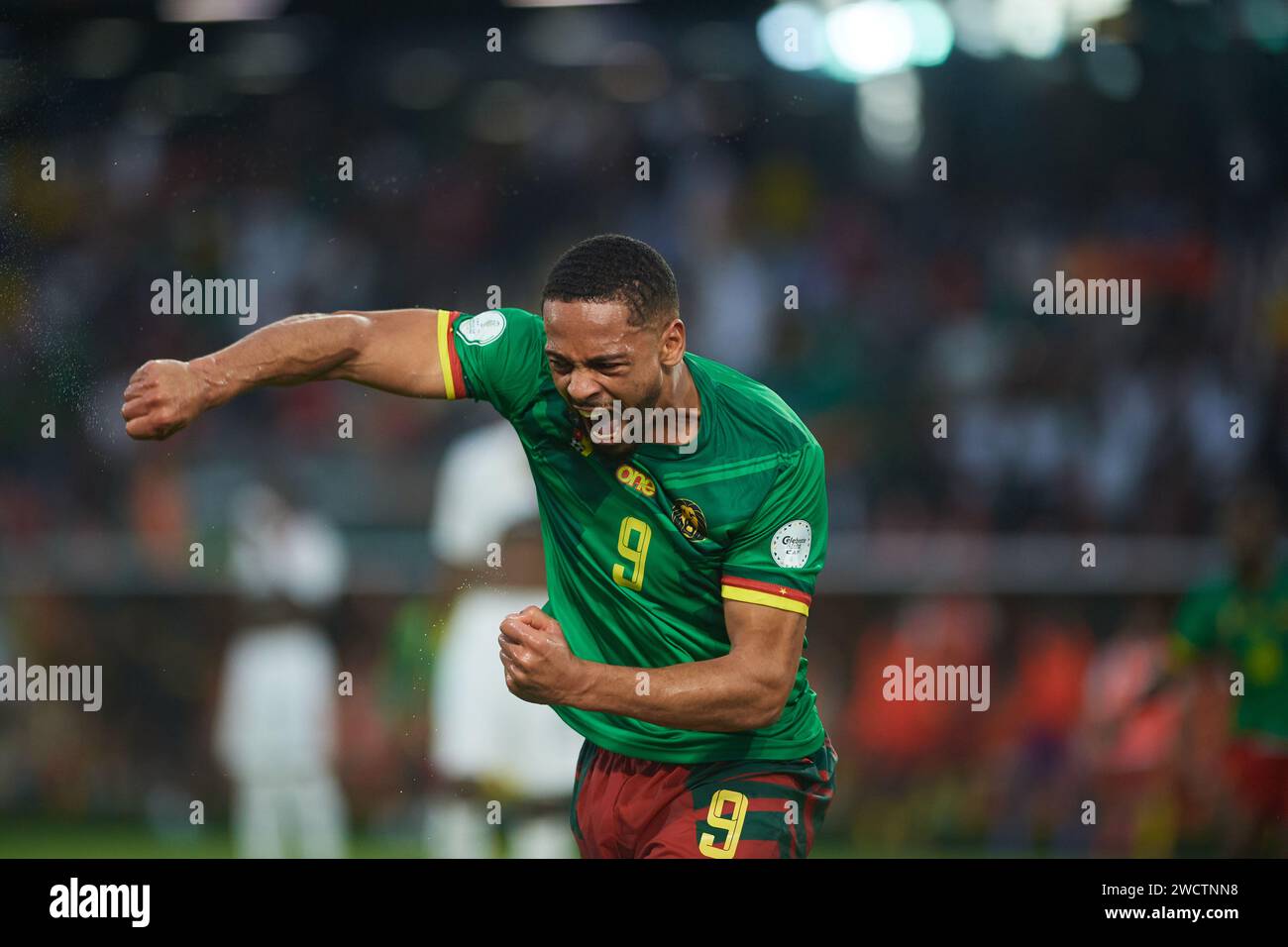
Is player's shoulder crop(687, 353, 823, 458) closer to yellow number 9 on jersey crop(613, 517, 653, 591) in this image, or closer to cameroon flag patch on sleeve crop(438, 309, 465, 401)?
yellow number 9 on jersey crop(613, 517, 653, 591)

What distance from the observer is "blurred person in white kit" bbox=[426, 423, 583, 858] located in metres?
5.77

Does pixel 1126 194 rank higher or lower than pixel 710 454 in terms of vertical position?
higher

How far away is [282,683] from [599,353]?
4.74 meters

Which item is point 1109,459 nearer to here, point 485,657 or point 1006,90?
point 1006,90

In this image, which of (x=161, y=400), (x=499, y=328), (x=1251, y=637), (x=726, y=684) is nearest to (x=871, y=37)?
(x=1251, y=637)

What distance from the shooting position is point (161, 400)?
3.23 m

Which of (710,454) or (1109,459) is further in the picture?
(1109,459)

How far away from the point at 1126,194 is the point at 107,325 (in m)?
Answer: 5.92

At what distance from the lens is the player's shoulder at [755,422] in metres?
3.60

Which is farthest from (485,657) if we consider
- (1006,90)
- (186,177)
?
(1006,90)

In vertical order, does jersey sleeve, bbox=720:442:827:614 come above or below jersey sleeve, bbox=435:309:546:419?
below

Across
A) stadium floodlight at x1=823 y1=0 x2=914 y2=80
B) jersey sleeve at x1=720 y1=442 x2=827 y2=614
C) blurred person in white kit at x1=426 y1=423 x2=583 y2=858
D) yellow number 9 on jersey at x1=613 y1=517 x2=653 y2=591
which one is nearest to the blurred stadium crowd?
stadium floodlight at x1=823 y1=0 x2=914 y2=80

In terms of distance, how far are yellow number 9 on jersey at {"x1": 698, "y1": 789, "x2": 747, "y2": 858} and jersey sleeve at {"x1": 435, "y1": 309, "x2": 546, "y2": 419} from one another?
1122 mm

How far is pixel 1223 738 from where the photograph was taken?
6543 millimetres
